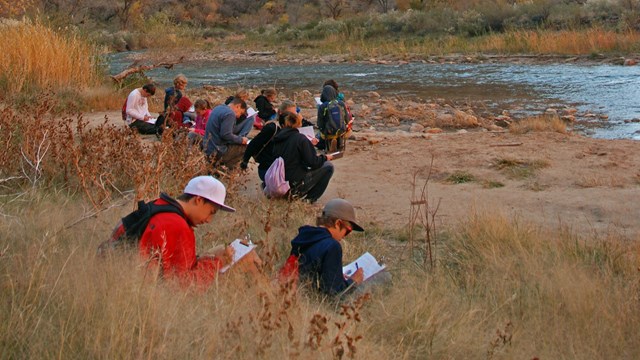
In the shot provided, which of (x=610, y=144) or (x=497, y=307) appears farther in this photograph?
(x=610, y=144)

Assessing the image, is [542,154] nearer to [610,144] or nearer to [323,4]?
[610,144]

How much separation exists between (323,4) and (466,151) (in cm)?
5646

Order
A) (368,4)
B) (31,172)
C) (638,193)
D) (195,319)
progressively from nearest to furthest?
(195,319) < (31,172) < (638,193) < (368,4)

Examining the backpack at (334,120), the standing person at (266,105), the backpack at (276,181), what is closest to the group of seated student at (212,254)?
the backpack at (276,181)

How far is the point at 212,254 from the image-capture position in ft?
16.9

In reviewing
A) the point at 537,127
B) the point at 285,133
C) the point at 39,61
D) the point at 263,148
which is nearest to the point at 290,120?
the point at 285,133

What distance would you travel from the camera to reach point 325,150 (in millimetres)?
11766

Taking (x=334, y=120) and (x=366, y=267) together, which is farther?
(x=334, y=120)

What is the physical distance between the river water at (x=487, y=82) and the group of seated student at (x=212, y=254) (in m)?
9.97

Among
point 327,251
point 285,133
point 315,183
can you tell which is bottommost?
point 315,183

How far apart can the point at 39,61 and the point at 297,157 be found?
869 centimetres

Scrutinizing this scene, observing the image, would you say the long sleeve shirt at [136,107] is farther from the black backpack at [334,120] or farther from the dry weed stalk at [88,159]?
the dry weed stalk at [88,159]

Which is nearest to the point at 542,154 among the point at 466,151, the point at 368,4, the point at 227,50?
the point at 466,151

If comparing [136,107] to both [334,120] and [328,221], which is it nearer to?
[334,120]
